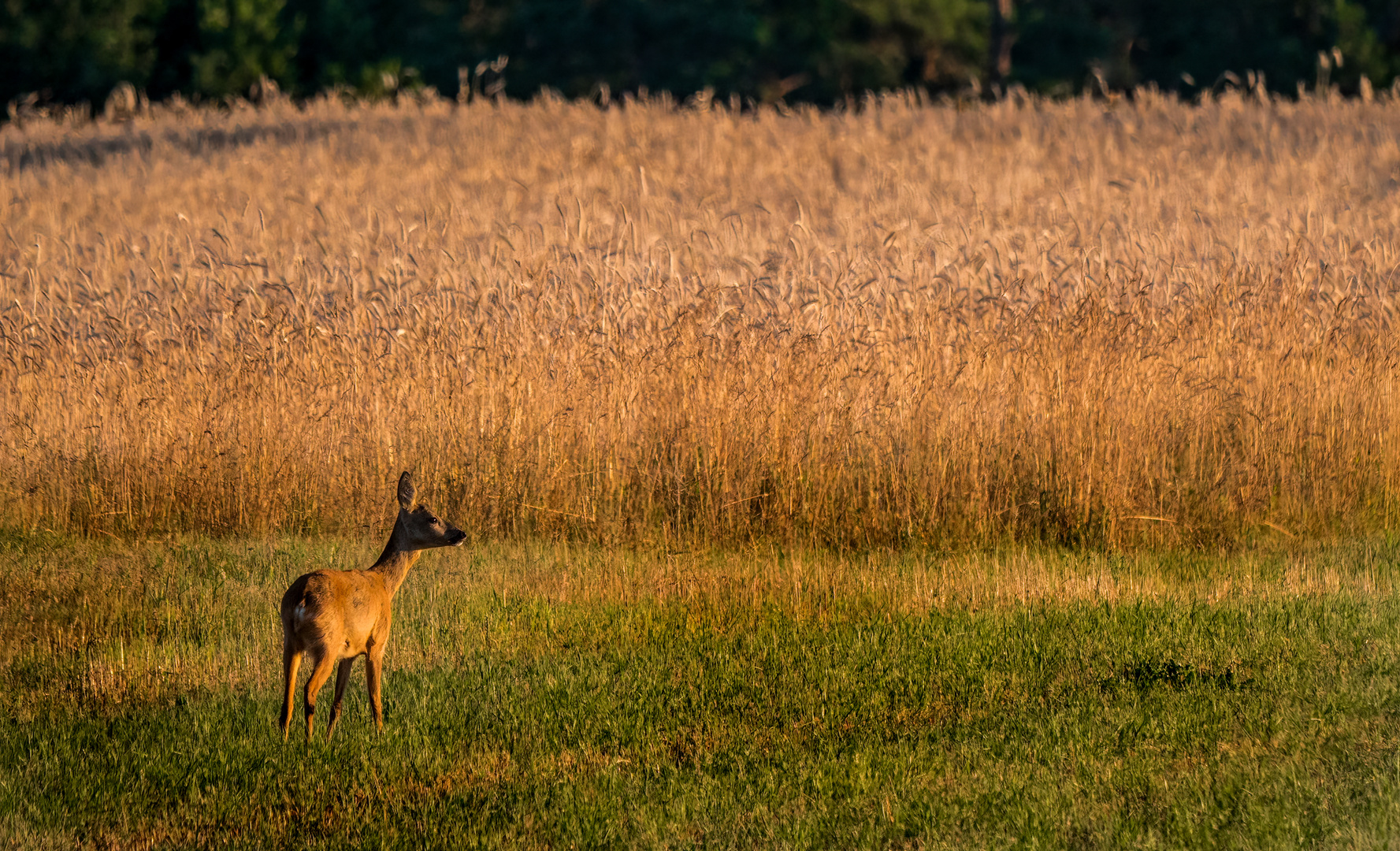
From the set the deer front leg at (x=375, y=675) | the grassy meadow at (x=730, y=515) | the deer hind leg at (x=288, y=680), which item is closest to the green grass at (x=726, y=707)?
the grassy meadow at (x=730, y=515)

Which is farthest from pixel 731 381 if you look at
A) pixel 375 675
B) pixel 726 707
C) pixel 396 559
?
pixel 375 675

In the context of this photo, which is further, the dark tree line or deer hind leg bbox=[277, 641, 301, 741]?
the dark tree line

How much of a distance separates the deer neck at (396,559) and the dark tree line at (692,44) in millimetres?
26722

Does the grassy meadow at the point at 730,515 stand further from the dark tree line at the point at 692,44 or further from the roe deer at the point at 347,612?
the dark tree line at the point at 692,44

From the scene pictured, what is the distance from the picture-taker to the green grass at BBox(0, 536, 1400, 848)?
469 centimetres

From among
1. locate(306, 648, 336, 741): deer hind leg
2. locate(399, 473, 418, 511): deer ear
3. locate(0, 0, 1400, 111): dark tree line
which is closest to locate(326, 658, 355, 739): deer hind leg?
locate(306, 648, 336, 741): deer hind leg

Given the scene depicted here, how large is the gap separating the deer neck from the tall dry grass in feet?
11.0

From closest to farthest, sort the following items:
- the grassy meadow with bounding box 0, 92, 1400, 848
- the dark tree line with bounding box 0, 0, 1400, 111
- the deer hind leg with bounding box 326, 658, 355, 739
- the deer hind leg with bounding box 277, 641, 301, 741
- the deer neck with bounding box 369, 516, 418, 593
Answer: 1. the deer hind leg with bounding box 277, 641, 301, 741
2. the grassy meadow with bounding box 0, 92, 1400, 848
3. the deer hind leg with bounding box 326, 658, 355, 739
4. the deer neck with bounding box 369, 516, 418, 593
5. the dark tree line with bounding box 0, 0, 1400, 111

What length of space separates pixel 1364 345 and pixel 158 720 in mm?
8504

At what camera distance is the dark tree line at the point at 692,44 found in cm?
3111

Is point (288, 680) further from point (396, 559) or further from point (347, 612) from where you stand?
point (396, 559)

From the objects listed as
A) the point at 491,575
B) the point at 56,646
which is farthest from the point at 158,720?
the point at 491,575

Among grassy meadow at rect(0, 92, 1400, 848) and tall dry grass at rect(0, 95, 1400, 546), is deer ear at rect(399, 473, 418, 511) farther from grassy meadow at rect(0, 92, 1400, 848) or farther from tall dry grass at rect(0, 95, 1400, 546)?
tall dry grass at rect(0, 95, 1400, 546)

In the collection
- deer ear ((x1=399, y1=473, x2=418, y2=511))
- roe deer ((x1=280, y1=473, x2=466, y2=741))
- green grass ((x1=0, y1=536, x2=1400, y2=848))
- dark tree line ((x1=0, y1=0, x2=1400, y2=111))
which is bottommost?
green grass ((x1=0, y1=536, x2=1400, y2=848))
